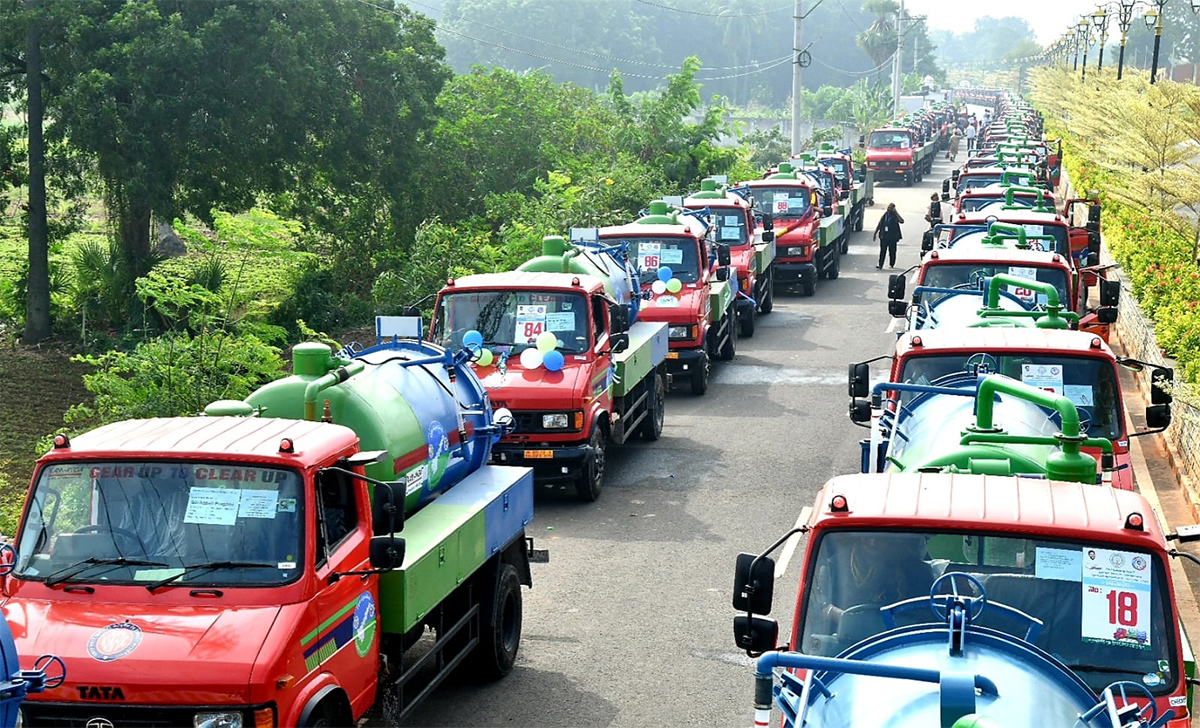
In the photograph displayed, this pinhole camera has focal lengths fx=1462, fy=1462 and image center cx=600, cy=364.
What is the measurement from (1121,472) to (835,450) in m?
7.45

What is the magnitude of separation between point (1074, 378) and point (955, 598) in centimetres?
537

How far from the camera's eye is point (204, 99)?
2530 centimetres

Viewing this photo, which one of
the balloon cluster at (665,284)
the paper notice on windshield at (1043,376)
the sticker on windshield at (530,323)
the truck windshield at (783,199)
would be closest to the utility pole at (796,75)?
the truck windshield at (783,199)

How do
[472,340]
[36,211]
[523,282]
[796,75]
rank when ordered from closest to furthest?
[472,340] → [523,282] → [36,211] → [796,75]

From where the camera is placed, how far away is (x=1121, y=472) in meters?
10.1

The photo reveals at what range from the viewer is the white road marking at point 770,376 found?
21.9 m

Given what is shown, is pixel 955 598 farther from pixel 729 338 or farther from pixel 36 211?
pixel 36 211

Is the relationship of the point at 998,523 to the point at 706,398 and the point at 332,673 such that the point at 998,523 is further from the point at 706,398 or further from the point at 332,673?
the point at 706,398

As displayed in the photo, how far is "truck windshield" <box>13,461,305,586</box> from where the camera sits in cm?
735

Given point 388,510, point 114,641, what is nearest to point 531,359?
point 388,510

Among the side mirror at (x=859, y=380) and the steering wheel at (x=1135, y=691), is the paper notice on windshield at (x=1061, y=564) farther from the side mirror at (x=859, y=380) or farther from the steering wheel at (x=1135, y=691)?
the side mirror at (x=859, y=380)

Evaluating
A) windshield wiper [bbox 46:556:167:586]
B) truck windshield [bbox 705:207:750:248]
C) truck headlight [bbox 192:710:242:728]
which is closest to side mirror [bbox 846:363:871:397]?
windshield wiper [bbox 46:556:167:586]

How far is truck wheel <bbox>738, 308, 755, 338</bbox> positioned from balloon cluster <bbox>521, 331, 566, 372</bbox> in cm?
1089

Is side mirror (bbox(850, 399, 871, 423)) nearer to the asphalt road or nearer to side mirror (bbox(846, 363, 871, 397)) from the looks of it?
side mirror (bbox(846, 363, 871, 397))
